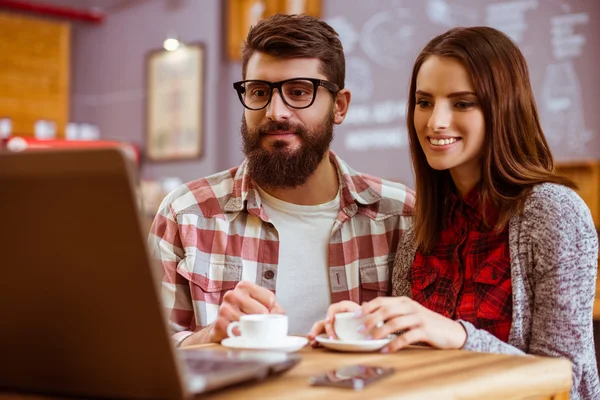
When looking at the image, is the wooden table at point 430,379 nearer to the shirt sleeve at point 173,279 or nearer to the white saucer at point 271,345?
the white saucer at point 271,345

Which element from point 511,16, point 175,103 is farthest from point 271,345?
point 175,103

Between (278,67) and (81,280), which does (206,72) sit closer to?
(278,67)

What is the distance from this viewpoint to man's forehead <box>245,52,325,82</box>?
2.09 metres

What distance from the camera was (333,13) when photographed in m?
6.46

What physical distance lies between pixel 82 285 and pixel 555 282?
1.00 meters

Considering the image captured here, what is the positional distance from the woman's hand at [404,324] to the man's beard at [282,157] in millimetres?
811

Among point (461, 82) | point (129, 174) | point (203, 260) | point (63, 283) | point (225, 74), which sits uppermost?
point (225, 74)

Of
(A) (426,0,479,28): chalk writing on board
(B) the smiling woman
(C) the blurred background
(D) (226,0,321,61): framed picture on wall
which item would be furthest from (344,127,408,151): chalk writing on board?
(B) the smiling woman

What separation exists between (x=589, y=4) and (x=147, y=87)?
502 centimetres

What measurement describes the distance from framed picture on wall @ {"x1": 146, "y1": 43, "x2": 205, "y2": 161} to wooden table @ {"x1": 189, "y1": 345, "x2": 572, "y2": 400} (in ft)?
21.2

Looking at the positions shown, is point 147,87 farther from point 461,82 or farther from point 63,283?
point 63,283

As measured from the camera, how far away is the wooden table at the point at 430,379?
37.6 inches

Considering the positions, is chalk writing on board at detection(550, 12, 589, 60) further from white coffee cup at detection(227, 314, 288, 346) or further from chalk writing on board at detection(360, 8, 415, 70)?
white coffee cup at detection(227, 314, 288, 346)

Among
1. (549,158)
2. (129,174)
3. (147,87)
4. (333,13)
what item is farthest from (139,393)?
(147,87)
